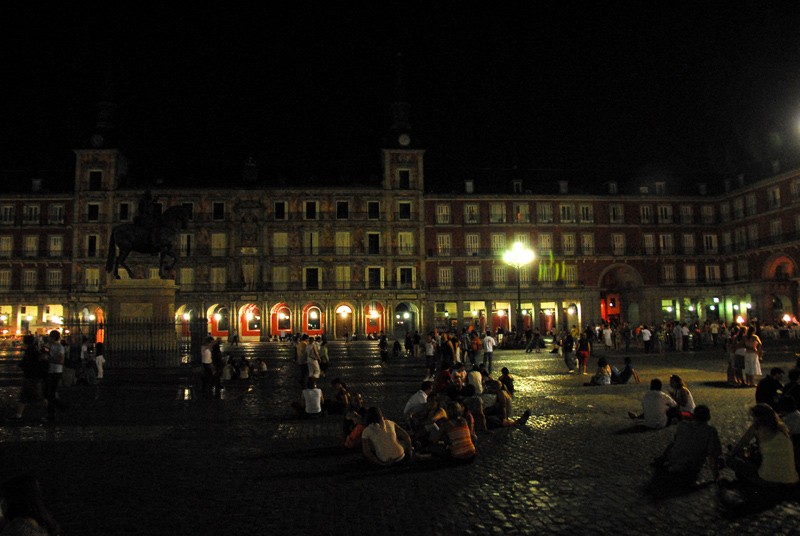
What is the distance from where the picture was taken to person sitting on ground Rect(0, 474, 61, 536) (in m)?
3.97

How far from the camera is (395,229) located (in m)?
52.7

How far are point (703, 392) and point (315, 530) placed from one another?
12.0 m

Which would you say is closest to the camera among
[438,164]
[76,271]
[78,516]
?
[78,516]

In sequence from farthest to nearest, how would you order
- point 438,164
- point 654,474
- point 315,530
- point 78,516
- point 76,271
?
1. point 438,164
2. point 76,271
3. point 654,474
4. point 78,516
5. point 315,530

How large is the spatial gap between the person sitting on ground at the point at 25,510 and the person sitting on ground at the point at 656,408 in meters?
9.04

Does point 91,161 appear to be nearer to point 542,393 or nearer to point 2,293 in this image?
point 2,293

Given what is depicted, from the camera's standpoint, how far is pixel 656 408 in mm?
10195

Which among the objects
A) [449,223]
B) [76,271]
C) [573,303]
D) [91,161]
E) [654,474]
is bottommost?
[654,474]

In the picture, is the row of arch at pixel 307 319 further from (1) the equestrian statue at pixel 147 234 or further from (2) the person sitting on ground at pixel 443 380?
(2) the person sitting on ground at pixel 443 380

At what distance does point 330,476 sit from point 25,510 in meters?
4.02

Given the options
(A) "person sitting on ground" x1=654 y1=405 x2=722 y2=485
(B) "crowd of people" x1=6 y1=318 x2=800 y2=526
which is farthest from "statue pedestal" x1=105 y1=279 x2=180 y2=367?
(A) "person sitting on ground" x1=654 y1=405 x2=722 y2=485

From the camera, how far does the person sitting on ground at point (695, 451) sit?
280 inches

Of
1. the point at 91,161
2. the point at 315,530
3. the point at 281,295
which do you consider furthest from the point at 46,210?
the point at 315,530

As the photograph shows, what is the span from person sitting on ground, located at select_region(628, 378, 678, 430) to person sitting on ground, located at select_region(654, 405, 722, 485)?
2.86 metres
